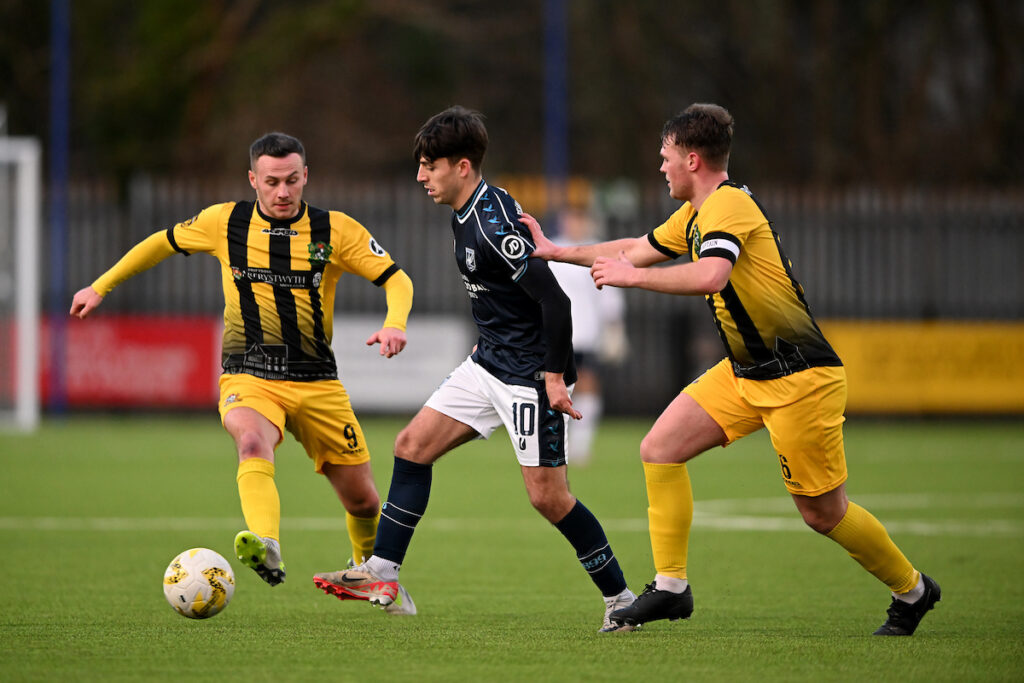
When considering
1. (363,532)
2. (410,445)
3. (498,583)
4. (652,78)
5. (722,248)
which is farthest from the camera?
(652,78)

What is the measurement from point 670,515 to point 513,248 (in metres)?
1.33

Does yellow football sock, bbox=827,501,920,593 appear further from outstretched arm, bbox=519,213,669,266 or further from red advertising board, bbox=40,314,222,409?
red advertising board, bbox=40,314,222,409

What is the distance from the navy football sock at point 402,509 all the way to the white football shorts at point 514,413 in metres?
0.30

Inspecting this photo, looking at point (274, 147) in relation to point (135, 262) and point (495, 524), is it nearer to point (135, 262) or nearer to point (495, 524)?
point (135, 262)

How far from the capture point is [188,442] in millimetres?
16391

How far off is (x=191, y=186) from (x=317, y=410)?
14.3m

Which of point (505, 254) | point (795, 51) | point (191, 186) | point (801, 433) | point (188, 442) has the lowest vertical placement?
point (188, 442)

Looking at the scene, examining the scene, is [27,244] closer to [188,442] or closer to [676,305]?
[188,442]

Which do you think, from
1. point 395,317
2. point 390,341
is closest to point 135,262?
point 395,317

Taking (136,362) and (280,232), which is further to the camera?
(136,362)

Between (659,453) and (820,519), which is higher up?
(659,453)

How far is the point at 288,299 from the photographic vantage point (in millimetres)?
6727

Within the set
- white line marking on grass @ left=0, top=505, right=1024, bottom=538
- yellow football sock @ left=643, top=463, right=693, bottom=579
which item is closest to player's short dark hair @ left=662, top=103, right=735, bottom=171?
yellow football sock @ left=643, top=463, right=693, bottom=579

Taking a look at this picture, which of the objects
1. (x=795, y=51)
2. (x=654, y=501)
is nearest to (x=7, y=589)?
(x=654, y=501)
